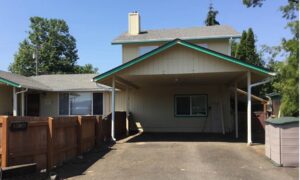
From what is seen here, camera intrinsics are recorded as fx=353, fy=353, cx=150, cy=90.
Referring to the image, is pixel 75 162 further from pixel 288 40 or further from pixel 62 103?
pixel 62 103

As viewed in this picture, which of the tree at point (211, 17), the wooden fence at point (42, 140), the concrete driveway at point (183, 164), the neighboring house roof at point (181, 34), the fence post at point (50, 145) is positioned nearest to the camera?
the wooden fence at point (42, 140)

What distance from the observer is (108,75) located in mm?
15039

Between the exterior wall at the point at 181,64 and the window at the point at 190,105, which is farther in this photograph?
the window at the point at 190,105

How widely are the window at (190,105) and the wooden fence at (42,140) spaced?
374 inches

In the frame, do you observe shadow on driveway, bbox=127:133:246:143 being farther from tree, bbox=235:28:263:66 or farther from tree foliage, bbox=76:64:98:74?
tree foliage, bbox=76:64:98:74

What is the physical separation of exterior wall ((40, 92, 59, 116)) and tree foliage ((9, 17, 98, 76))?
88.0 ft

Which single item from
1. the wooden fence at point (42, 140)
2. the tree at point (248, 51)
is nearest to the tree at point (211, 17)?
the tree at point (248, 51)

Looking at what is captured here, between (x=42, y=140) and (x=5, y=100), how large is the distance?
12.9 metres

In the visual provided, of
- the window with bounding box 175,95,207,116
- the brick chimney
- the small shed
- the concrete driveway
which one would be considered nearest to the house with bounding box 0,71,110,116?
the window with bounding box 175,95,207,116

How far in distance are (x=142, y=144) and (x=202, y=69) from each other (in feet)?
12.9

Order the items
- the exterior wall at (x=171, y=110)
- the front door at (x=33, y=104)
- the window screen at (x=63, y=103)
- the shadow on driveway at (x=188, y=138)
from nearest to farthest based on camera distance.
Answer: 1. the shadow on driveway at (x=188, y=138)
2. the exterior wall at (x=171, y=110)
3. the window screen at (x=63, y=103)
4. the front door at (x=33, y=104)

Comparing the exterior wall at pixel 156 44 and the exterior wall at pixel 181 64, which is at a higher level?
the exterior wall at pixel 156 44

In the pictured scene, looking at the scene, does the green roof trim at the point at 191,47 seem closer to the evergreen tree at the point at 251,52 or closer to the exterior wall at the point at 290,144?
the exterior wall at the point at 290,144

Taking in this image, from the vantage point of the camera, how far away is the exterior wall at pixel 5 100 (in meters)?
20.0
